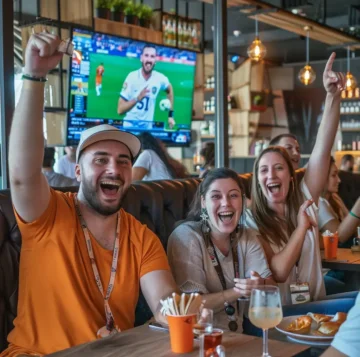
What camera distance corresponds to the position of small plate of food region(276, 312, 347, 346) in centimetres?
191

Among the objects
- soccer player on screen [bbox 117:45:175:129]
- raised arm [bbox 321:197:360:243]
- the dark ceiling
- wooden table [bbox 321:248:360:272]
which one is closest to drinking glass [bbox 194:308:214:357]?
wooden table [bbox 321:248:360:272]

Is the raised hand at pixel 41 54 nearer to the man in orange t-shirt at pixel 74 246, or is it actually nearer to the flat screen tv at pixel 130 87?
the man in orange t-shirt at pixel 74 246

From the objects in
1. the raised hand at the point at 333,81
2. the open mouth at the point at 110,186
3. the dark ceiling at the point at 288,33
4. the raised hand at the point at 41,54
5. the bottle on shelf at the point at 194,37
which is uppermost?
the dark ceiling at the point at 288,33

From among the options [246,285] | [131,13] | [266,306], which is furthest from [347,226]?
[131,13]

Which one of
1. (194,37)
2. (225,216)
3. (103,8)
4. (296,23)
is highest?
(296,23)

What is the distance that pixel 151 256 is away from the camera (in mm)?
2324

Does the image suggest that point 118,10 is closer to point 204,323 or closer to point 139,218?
point 139,218

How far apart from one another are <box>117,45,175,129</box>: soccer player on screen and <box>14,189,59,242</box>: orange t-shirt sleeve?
3.60 metres

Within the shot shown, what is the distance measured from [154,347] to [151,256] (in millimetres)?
554

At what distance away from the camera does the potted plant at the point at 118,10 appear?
5.83 metres

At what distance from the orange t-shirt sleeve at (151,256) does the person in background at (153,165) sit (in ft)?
7.97

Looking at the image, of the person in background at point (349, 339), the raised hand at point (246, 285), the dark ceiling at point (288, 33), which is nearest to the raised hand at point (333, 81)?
the raised hand at point (246, 285)

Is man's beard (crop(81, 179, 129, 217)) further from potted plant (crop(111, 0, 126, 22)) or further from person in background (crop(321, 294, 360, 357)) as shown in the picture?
potted plant (crop(111, 0, 126, 22))

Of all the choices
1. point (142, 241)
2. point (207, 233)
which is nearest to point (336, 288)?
point (207, 233)
